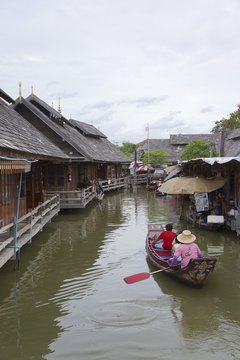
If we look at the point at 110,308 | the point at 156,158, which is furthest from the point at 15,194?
the point at 156,158

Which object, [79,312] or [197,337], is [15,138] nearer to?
[79,312]

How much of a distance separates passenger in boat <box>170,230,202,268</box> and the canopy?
21.0 feet

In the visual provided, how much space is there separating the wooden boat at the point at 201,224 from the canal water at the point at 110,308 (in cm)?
170

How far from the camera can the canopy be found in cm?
1639

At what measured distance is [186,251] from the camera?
975 cm

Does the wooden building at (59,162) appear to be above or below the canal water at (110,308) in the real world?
above

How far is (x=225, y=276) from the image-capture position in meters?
10.7

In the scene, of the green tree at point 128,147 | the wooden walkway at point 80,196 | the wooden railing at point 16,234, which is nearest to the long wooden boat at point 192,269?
the wooden railing at point 16,234

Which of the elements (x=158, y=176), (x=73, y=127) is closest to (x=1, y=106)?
(x=73, y=127)

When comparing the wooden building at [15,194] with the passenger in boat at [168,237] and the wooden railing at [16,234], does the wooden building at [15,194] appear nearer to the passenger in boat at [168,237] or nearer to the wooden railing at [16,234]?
the wooden railing at [16,234]

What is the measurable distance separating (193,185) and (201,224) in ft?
6.17

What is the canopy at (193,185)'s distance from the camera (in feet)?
53.8

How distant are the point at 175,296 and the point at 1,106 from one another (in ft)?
38.0

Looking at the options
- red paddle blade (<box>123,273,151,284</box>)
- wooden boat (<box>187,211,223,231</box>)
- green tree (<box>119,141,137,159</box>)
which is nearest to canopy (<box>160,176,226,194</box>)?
wooden boat (<box>187,211,223,231</box>)
